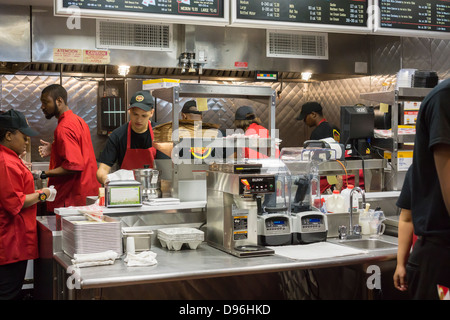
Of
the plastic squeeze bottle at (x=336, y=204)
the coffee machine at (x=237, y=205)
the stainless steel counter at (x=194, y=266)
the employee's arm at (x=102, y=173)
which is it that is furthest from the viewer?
the employee's arm at (x=102, y=173)

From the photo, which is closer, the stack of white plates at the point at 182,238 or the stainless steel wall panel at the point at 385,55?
the stack of white plates at the point at 182,238

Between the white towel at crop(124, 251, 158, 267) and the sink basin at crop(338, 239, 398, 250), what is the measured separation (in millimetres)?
1270

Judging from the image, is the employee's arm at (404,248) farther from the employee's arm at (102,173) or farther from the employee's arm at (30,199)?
the employee's arm at (102,173)

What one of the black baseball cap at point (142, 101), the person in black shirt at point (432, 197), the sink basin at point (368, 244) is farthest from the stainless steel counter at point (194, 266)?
the black baseball cap at point (142, 101)

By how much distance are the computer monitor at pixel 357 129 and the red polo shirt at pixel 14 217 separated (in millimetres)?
2321

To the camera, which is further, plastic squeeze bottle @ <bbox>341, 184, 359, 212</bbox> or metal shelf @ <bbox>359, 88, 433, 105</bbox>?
metal shelf @ <bbox>359, 88, 433, 105</bbox>

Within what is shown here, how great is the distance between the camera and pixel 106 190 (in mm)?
3361

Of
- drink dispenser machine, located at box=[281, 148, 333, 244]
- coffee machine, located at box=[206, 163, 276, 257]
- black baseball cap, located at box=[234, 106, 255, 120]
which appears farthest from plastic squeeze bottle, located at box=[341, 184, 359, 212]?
black baseball cap, located at box=[234, 106, 255, 120]

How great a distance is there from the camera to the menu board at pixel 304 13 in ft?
14.8

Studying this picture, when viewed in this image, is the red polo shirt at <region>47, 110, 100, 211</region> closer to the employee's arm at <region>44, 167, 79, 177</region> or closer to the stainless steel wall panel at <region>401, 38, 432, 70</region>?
the employee's arm at <region>44, 167, 79, 177</region>

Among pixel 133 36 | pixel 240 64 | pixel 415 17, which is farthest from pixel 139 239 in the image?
pixel 415 17

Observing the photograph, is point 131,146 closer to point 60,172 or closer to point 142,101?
point 142,101

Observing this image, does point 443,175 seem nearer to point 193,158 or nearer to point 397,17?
point 193,158

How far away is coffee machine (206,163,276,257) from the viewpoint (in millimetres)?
3047
